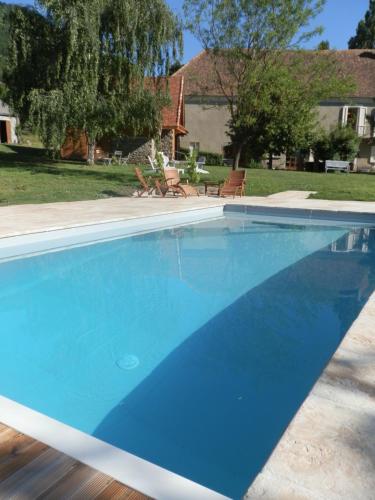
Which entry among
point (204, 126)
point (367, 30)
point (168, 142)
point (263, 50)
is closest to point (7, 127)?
point (168, 142)

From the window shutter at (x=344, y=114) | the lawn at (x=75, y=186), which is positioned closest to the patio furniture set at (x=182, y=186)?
the lawn at (x=75, y=186)

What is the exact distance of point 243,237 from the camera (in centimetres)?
869

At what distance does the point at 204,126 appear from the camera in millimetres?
33562


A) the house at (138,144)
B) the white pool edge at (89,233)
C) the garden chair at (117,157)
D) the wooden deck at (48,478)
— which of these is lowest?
the white pool edge at (89,233)

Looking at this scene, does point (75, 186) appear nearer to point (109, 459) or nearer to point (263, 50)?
point (263, 50)

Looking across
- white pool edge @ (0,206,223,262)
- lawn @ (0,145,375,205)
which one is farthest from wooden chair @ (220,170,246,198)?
white pool edge @ (0,206,223,262)

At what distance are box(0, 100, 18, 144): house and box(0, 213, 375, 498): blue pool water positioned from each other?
98.7 feet

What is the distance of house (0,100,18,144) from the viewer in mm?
32875

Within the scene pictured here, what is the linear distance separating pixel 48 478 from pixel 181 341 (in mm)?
2410

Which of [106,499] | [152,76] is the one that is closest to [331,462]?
[106,499]

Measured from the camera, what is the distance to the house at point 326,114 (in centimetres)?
3241

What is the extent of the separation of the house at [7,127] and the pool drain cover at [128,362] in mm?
33288

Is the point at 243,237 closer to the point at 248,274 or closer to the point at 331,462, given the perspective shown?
the point at 248,274

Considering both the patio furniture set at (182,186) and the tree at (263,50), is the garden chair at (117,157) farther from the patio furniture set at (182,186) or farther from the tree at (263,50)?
the patio furniture set at (182,186)
